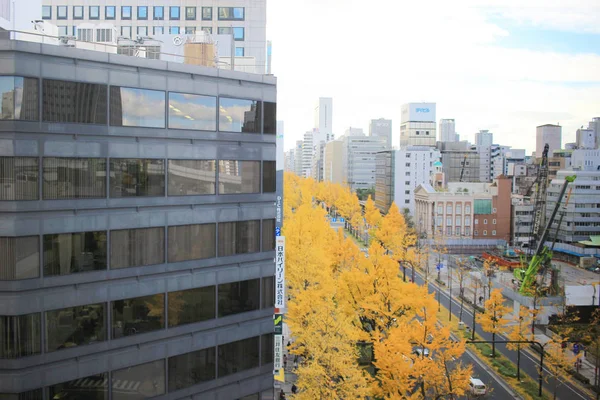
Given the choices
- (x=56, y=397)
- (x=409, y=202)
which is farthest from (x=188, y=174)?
(x=409, y=202)

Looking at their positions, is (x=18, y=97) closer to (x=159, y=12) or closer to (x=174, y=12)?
(x=174, y=12)

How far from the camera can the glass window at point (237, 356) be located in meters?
19.2

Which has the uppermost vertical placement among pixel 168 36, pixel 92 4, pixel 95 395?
pixel 92 4

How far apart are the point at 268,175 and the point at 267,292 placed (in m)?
4.19

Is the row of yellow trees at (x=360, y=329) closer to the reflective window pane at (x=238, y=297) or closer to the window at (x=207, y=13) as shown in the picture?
the reflective window pane at (x=238, y=297)

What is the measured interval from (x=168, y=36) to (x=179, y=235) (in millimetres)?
9966

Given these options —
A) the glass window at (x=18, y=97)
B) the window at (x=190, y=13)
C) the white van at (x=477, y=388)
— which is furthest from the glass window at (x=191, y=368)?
the window at (x=190, y=13)

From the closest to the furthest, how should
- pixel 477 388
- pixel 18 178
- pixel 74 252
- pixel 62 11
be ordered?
pixel 18 178 < pixel 74 252 < pixel 477 388 < pixel 62 11

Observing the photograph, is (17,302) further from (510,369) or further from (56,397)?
(510,369)

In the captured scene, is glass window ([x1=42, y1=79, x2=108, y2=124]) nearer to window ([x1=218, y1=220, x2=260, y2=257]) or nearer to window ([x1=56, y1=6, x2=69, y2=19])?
window ([x1=218, y1=220, x2=260, y2=257])

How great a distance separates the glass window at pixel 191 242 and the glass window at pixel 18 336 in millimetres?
4364

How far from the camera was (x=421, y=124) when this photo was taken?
508ft

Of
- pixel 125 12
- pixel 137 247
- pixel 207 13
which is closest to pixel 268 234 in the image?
pixel 137 247

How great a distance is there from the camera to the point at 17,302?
595 inches
